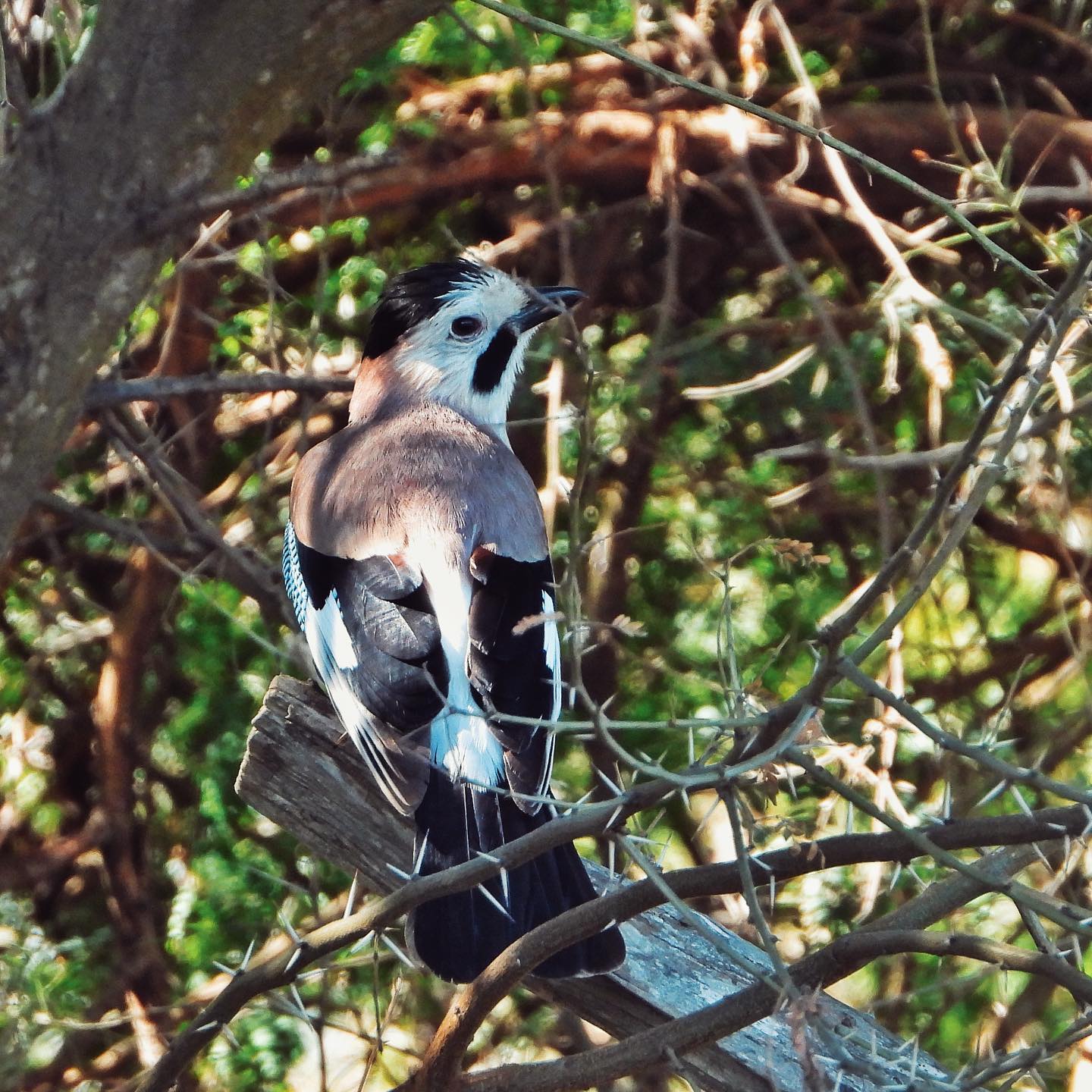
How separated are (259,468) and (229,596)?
33 cm

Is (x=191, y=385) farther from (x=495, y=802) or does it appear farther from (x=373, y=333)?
(x=495, y=802)

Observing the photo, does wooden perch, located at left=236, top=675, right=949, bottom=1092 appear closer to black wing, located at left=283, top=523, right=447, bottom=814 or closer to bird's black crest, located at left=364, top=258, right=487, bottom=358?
black wing, located at left=283, top=523, right=447, bottom=814

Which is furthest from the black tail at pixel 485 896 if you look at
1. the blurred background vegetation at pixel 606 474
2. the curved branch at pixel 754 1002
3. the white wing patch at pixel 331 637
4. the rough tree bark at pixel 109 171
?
the blurred background vegetation at pixel 606 474

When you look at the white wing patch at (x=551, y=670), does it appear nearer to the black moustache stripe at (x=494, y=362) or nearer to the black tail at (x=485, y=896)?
the black tail at (x=485, y=896)

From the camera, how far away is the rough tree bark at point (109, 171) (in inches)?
104

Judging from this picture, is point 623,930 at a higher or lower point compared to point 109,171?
lower

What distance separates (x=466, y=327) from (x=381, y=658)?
130cm

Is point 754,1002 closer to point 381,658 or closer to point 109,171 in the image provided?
point 381,658

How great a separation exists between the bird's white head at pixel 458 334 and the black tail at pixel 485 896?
1383mm

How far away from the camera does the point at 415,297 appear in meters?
3.78

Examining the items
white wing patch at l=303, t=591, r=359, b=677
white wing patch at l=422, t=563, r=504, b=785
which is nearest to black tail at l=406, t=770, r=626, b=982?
white wing patch at l=422, t=563, r=504, b=785

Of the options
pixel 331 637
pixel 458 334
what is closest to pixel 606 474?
pixel 458 334

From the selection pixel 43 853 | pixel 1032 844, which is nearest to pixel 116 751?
pixel 43 853

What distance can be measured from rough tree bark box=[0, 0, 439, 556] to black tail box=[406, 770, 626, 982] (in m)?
0.88
